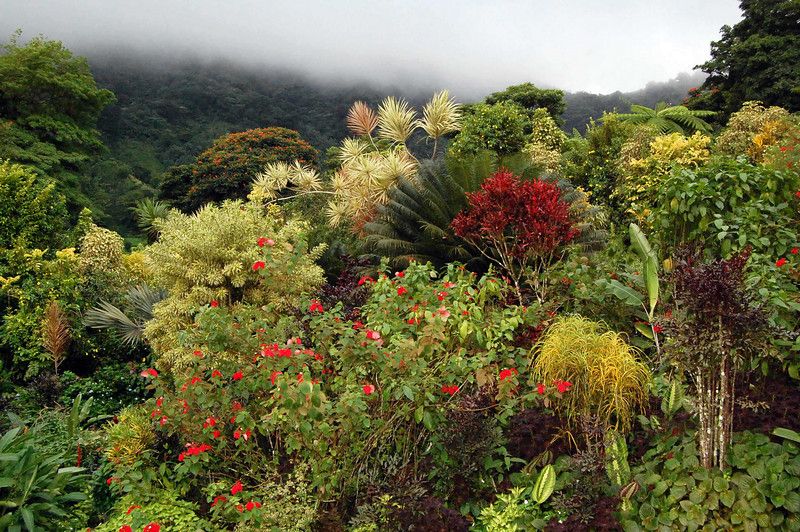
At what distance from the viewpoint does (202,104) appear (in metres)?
38.7

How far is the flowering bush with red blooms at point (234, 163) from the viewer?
2362cm

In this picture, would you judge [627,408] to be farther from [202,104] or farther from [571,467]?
[202,104]

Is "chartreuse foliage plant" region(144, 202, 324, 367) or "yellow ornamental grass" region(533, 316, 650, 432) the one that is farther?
"chartreuse foliage plant" region(144, 202, 324, 367)

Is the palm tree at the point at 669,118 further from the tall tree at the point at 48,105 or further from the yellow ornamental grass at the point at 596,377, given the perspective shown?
the tall tree at the point at 48,105

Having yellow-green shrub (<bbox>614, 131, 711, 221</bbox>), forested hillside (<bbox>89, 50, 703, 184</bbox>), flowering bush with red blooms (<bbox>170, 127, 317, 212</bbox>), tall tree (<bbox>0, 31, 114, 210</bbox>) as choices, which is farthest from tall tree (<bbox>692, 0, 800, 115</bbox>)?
tall tree (<bbox>0, 31, 114, 210</bbox>)

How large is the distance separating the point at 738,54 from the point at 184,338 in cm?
2106

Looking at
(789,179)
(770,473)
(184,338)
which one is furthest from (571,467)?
(789,179)

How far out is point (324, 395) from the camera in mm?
3213

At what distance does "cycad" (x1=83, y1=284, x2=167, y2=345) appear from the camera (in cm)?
762

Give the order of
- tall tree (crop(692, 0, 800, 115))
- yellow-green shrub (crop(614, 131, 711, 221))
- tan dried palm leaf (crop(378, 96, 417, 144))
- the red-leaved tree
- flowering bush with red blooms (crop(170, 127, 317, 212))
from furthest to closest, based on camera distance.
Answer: flowering bush with red blooms (crop(170, 127, 317, 212)), tall tree (crop(692, 0, 800, 115)), tan dried palm leaf (crop(378, 96, 417, 144)), yellow-green shrub (crop(614, 131, 711, 221)), the red-leaved tree

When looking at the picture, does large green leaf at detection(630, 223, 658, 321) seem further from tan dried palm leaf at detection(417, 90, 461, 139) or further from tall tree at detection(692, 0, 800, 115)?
tall tree at detection(692, 0, 800, 115)

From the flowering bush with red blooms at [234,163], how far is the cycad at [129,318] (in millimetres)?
15575

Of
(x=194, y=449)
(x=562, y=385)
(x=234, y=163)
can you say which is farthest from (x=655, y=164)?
(x=234, y=163)

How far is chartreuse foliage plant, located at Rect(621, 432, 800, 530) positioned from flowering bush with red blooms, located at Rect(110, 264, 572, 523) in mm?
775
